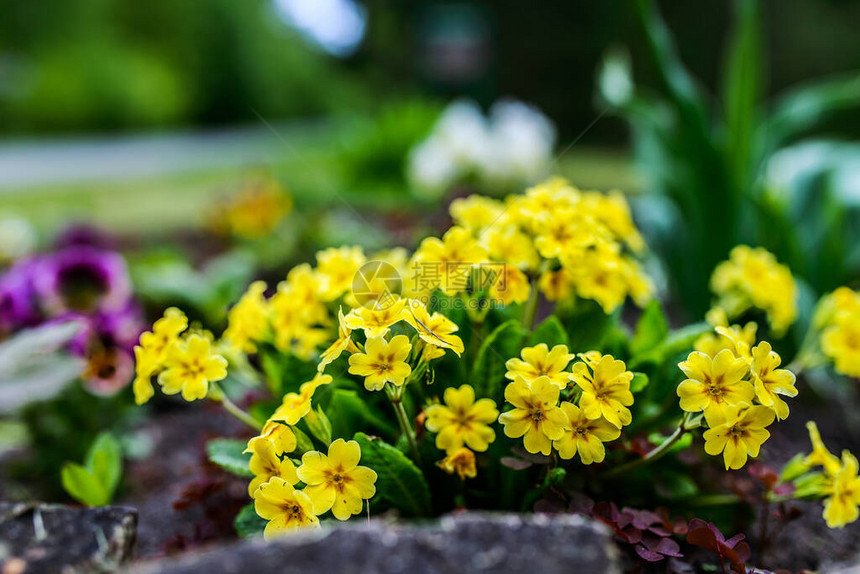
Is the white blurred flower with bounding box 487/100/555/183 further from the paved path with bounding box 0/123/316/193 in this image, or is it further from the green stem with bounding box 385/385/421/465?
the paved path with bounding box 0/123/316/193

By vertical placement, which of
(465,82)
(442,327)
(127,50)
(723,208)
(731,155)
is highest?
(127,50)

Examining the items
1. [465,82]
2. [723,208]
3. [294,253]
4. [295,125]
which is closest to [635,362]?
[723,208]

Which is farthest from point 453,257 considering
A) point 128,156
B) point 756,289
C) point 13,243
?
point 128,156

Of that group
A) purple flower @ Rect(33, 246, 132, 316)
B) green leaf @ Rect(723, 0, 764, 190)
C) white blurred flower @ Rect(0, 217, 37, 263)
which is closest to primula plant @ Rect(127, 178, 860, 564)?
purple flower @ Rect(33, 246, 132, 316)

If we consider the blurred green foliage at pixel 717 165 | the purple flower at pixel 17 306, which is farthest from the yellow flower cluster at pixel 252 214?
the blurred green foliage at pixel 717 165

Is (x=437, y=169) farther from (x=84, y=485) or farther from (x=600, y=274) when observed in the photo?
(x=84, y=485)

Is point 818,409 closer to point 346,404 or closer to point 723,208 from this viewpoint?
point 723,208
